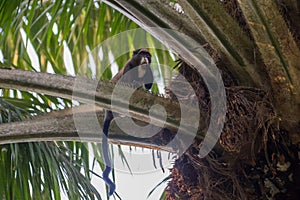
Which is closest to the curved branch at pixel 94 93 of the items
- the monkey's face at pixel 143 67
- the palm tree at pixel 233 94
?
the palm tree at pixel 233 94

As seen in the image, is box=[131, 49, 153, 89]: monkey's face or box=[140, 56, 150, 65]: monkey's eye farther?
box=[140, 56, 150, 65]: monkey's eye

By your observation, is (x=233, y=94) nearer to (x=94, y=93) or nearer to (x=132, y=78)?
(x=94, y=93)

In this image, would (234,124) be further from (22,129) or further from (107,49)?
(107,49)

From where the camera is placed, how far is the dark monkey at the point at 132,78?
1706mm

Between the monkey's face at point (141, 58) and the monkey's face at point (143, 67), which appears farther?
the monkey's face at point (141, 58)

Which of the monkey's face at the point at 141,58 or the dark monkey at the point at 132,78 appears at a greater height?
the monkey's face at the point at 141,58

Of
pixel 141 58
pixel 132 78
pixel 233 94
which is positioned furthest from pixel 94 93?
pixel 141 58

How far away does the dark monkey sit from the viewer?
171 centimetres

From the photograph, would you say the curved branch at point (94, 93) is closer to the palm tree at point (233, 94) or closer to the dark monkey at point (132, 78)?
the palm tree at point (233, 94)

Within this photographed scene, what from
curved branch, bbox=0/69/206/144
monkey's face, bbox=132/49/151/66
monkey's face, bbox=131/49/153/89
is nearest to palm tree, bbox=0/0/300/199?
curved branch, bbox=0/69/206/144

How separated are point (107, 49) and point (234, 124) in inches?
46.1

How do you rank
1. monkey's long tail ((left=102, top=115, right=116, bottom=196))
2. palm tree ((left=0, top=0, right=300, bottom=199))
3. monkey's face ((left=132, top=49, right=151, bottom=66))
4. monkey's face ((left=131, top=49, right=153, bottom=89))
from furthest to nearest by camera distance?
monkey's face ((left=132, top=49, right=151, bottom=66)), monkey's face ((left=131, top=49, right=153, bottom=89)), monkey's long tail ((left=102, top=115, right=116, bottom=196)), palm tree ((left=0, top=0, right=300, bottom=199))

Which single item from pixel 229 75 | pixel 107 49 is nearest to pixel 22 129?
pixel 229 75

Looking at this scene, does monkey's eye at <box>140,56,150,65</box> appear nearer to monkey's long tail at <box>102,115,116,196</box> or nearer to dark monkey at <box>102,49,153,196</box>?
dark monkey at <box>102,49,153,196</box>
